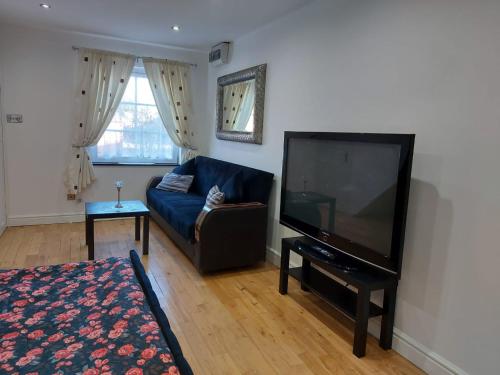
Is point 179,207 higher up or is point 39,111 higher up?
point 39,111

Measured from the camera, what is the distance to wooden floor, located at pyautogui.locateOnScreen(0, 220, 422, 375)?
2.13 metres

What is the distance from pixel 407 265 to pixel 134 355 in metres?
1.72

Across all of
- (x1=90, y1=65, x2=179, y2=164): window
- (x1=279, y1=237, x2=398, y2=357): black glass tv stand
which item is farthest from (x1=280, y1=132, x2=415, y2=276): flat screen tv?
(x1=90, y1=65, x2=179, y2=164): window

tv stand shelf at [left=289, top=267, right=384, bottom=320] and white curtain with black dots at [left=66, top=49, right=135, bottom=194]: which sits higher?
white curtain with black dots at [left=66, top=49, right=135, bottom=194]

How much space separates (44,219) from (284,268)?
346 centimetres

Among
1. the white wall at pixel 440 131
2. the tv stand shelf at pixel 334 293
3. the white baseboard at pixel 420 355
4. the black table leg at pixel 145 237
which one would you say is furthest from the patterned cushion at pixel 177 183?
the white baseboard at pixel 420 355

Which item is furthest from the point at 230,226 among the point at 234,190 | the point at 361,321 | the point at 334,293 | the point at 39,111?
the point at 39,111

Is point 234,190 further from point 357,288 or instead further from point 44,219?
point 44,219

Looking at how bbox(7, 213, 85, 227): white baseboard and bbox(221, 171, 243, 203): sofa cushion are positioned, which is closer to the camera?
bbox(221, 171, 243, 203): sofa cushion

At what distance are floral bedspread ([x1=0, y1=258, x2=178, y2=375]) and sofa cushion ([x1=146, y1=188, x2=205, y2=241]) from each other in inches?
60.8

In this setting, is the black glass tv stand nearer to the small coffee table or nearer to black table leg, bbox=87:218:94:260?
the small coffee table

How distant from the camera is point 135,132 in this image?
16.7 ft

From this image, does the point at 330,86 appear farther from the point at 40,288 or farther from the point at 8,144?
the point at 8,144

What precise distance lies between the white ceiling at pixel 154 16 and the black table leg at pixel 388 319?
2.47m
